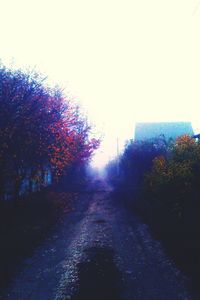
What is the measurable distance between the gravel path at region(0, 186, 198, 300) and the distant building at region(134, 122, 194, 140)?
41509mm

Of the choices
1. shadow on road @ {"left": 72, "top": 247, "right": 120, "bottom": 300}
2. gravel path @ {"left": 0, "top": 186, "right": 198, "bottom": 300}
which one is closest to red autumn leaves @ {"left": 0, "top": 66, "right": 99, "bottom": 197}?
gravel path @ {"left": 0, "top": 186, "right": 198, "bottom": 300}

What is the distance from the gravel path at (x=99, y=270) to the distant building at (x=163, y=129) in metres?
41.5

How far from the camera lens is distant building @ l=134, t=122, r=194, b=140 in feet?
174

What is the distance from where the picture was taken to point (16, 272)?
7828 mm

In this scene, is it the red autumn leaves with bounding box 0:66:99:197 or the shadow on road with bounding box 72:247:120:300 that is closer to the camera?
the shadow on road with bounding box 72:247:120:300

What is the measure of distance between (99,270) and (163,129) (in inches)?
1896

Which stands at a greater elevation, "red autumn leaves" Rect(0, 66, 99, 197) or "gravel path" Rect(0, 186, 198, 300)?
"red autumn leaves" Rect(0, 66, 99, 197)

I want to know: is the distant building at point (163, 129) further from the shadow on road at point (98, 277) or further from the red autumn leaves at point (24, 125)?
the shadow on road at point (98, 277)

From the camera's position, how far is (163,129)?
5403 cm

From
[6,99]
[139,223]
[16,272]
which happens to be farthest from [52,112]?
[16,272]

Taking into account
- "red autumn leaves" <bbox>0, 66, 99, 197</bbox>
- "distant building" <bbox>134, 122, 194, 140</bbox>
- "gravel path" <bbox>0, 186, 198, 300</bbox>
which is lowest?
"gravel path" <bbox>0, 186, 198, 300</bbox>

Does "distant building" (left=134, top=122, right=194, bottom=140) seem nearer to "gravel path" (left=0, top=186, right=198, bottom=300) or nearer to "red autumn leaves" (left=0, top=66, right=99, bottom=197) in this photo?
"red autumn leaves" (left=0, top=66, right=99, bottom=197)

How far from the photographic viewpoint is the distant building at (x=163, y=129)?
53.2m

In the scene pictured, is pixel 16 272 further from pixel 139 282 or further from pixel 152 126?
pixel 152 126
